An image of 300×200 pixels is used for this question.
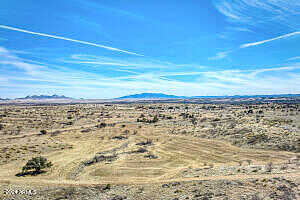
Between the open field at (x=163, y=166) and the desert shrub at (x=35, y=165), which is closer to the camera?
the open field at (x=163, y=166)

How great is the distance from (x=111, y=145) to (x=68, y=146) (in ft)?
20.4

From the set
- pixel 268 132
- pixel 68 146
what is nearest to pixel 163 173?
pixel 68 146

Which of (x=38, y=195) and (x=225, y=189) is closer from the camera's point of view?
(x=225, y=189)

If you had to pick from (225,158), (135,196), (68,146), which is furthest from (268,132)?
(68,146)

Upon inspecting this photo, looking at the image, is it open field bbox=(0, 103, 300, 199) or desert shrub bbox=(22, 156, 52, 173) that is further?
desert shrub bbox=(22, 156, 52, 173)

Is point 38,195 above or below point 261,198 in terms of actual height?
below

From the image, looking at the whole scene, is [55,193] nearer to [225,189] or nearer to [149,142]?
[225,189]

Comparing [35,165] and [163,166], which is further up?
[35,165]

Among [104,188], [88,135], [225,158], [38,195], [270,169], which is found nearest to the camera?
[38,195]

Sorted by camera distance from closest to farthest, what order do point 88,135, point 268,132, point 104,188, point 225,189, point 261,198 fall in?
point 261,198 < point 225,189 < point 104,188 < point 268,132 < point 88,135

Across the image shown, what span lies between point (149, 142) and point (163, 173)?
1308 cm

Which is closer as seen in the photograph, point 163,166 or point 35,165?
point 35,165

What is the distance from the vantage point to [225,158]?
77.7ft

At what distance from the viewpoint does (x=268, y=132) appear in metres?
33.7
